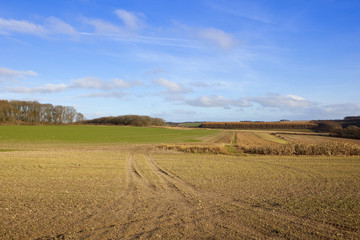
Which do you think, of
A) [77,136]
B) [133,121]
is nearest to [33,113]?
[133,121]

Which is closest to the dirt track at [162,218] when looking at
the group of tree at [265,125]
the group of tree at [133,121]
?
the group of tree at [133,121]

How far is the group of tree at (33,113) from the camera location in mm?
88562

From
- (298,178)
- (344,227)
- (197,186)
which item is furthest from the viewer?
(298,178)

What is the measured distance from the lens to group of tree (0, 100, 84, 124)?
291 feet

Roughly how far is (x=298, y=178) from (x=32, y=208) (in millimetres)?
13442

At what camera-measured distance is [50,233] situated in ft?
22.6

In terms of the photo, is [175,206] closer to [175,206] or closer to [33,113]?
[175,206]

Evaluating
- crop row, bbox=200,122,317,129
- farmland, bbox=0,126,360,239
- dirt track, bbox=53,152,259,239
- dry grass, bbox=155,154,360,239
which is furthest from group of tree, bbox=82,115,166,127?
dirt track, bbox=53,152,259,239

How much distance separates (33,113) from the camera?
9900 cm

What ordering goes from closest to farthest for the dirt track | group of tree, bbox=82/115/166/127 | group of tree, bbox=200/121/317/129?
the dirt track, group of tree, bbox=82/115/166/127, group of tree, bbox=200/121/317/129

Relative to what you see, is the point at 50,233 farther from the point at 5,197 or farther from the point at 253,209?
the point at 253,209

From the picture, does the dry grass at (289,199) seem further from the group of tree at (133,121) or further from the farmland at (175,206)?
the group of tree at (133,121)

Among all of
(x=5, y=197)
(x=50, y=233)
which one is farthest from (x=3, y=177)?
(x=50, y=233)

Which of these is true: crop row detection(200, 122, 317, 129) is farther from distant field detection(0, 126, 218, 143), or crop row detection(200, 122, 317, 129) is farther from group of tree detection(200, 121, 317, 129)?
distant field detection(0, 126, 218, 143)
